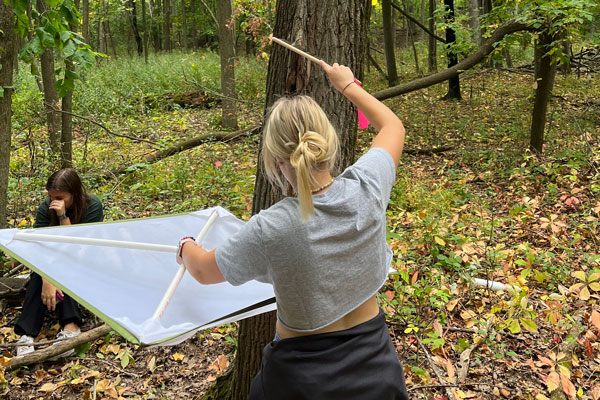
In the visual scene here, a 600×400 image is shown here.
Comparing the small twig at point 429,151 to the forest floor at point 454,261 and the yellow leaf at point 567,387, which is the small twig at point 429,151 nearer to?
the forest floor at point 454,261

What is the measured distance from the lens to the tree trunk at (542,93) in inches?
273

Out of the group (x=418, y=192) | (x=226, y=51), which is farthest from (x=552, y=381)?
(x=226, y=51)

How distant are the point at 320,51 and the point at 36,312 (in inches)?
125

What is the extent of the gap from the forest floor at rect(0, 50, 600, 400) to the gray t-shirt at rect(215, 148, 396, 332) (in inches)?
71.5

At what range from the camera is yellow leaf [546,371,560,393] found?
9.12ft

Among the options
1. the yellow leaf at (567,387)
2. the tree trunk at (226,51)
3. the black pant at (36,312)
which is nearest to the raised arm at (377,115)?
the yellow leaf at (567,387)

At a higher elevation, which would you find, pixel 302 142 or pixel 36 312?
pixel 302 142

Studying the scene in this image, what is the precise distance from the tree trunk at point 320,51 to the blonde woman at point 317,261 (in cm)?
71

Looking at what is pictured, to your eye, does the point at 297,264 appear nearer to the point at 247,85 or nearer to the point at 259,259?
the point at 259,259

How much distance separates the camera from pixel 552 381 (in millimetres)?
2820

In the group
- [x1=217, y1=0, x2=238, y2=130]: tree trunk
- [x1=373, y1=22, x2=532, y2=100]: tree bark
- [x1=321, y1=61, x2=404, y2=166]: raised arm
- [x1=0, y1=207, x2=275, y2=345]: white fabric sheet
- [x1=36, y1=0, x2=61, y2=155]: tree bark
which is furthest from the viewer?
[x1=217, y1=0, x2=238, y2=130]: tree trunk

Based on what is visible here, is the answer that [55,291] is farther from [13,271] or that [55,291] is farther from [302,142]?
[302,142]

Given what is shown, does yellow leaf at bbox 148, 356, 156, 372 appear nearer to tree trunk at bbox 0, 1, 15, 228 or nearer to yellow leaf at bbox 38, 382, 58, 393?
yellow leaf at bbox 38, 382, 58, 393

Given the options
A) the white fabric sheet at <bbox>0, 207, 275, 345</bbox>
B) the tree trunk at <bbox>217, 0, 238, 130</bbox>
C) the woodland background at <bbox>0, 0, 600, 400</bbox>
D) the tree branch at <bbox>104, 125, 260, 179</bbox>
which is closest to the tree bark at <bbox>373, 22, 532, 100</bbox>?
the woodland background at <bbox>0, 0, 600, 400</bbox>
